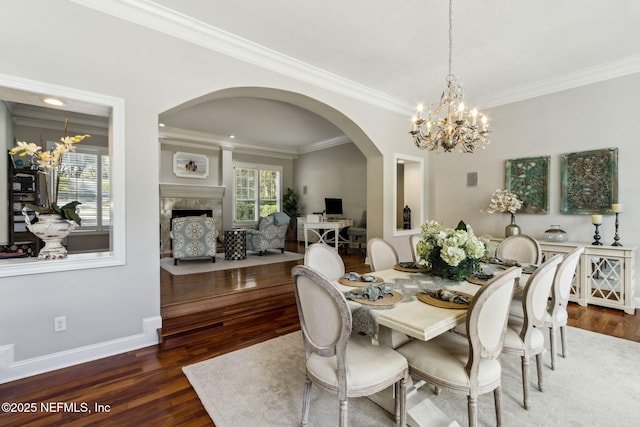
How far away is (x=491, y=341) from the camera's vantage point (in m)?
1.58

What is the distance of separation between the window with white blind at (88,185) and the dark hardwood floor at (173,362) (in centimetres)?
344

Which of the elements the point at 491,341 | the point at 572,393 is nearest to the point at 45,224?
the point at 491,341

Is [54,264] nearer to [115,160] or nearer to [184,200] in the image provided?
[115,160]

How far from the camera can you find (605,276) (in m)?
3.61

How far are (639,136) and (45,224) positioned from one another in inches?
252

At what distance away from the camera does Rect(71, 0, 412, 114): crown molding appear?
252 cm

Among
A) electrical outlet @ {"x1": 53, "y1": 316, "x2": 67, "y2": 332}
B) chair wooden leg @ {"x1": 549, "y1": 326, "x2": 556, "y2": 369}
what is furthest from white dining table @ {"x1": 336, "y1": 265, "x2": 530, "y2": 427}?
electrical outlet @ {"x1": 53, "y1": 316, "x2": 67, "y2": 332}

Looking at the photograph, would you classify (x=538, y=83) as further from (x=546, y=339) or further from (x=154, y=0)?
(x=154, y=0)

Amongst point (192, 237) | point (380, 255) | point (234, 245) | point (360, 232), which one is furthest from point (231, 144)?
point (380, 255)

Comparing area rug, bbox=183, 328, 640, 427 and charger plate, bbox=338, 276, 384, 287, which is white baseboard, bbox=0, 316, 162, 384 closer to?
area rug, bbox=183, 328, 640, 427

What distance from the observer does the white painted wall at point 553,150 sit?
3.64 m

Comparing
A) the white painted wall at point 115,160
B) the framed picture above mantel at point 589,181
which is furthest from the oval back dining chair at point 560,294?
the white painted wall at point 115,160

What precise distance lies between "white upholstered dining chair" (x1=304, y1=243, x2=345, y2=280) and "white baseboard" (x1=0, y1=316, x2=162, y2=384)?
5.19 feet

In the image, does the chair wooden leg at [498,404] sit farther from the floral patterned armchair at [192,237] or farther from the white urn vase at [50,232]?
the floral patterned armchair at [192,237]
